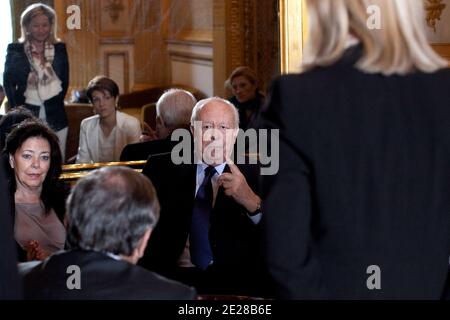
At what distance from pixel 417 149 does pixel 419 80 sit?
0.61 ft

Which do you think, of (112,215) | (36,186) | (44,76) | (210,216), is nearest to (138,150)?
(44,76)

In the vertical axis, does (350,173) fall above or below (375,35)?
below

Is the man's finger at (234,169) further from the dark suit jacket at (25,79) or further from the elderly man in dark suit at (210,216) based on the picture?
the dark suit jacket at (25,79)

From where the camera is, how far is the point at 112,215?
2656mm

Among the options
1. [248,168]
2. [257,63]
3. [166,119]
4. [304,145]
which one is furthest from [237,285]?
[257,63]

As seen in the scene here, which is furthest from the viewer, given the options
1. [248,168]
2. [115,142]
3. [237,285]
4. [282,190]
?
[115,142]

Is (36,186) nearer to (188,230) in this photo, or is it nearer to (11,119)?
(188,230)

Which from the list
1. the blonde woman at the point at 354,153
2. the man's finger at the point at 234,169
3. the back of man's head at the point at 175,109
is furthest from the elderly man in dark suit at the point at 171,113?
the blonde woman at the point at 354,153

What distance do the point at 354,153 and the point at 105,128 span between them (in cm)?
349

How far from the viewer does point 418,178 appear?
2578mm

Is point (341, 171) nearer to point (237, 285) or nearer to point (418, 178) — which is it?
point (418, 178)

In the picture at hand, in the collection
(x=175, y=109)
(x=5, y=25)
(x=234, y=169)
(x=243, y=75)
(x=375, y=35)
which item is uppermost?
(x=375, y=35)

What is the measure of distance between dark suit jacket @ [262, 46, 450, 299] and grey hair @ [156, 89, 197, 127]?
9.31 feet

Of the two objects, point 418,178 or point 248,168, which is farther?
point 248,168
